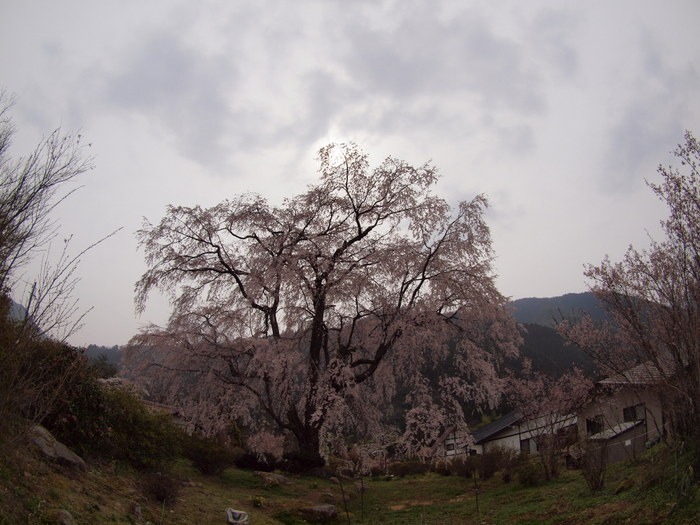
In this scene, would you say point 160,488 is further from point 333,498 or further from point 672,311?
point 672,311

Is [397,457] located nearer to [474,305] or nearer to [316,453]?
[316,453]

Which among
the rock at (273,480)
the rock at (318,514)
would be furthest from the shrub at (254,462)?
the rock at (318,514)

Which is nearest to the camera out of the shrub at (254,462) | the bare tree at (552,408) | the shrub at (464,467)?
the bare tree at (552,408)

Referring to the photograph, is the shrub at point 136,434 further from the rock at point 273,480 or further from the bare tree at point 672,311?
the bare tree at point 672,311

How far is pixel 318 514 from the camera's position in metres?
12.1

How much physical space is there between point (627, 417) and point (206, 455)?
1960 cm

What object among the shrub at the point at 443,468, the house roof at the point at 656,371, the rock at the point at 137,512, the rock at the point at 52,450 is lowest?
the shrub at the point at 443,468

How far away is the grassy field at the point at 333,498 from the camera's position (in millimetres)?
7188

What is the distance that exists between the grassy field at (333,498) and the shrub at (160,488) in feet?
0.30

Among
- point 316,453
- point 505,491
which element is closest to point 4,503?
point 316,453

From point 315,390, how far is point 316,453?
11.3 ft

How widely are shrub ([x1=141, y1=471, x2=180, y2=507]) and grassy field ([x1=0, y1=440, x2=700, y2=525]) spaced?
0.09m

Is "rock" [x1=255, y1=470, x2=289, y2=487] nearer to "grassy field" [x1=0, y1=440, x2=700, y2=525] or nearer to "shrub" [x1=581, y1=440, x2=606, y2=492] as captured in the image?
"grassy field" [x1=0, y1=440, x2=700, y2=525]

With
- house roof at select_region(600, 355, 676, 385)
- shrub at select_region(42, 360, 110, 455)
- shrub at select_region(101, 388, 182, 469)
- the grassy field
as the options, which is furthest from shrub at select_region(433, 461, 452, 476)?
shrub at select_region(42, 360, 110, 455)
